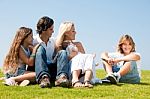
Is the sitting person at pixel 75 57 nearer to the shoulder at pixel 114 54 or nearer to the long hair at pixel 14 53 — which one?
the long hair at pixel 14 53

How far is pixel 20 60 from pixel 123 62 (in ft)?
9.88

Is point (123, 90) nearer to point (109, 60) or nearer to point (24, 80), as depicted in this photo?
point (109, 60)

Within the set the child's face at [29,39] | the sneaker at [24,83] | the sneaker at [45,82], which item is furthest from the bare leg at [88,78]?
the child's face at [29,39]

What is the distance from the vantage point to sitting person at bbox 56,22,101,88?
867 cm

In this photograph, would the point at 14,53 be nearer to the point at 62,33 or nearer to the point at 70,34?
the point at 62,33

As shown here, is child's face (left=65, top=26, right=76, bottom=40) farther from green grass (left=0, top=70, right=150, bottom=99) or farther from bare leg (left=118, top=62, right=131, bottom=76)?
bare leg (left=118, top=62, right=131, bottom=76)

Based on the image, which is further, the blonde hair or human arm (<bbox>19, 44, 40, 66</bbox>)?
the blonde hair

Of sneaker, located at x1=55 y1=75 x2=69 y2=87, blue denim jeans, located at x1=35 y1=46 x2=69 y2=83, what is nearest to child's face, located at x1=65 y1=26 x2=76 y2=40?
blue denim jeans, located at x1=35 y1=46 x2=69 y2=83

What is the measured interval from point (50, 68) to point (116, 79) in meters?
1.88

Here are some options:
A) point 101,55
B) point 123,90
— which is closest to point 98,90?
point 123,90

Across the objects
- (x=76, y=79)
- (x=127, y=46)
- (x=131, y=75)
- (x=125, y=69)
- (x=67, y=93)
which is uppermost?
(x=127, y=46)

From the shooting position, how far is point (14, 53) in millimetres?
9141

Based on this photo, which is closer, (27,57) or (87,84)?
(87,84)

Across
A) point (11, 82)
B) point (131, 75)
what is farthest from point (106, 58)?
point (11, 82)
